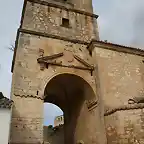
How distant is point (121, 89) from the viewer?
8961 mm

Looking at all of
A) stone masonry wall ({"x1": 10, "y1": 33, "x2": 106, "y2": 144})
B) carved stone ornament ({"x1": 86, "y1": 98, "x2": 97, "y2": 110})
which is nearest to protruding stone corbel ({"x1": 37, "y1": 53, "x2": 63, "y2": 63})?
stone masonry wall ({"x1": 10, "y1": 33, "x2": 106, "y2": 144})

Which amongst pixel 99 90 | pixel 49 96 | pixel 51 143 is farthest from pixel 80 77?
pixel 51 143

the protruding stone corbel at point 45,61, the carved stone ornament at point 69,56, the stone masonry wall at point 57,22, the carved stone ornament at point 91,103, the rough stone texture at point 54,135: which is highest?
the stone masonry wall at point 57,22

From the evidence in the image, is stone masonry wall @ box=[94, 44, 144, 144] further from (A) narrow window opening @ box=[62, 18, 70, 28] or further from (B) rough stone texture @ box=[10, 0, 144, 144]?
(A) narrow window opening @ box=[62, 18, 70, 28]

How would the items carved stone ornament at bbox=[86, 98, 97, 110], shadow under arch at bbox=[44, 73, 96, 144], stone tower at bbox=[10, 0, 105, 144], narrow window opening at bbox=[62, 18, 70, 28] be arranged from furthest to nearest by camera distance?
narrow window opening at bbox=[62, 18, 70, 28] → shadow under arch at bbox=[44, 73, 96, 144] → carved stone ornament at bbox=[86, 98, 97, 110] → stone tower at bbox=[10, 0, 105, 144]

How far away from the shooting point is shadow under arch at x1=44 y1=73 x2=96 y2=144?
927 centimetres

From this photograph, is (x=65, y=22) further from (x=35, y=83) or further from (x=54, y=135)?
(x=54, y=135)

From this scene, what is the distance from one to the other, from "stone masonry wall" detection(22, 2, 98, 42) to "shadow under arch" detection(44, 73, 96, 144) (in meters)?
2.22

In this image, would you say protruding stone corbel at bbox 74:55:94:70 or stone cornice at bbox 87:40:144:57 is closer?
protruding stone corbel at bbox 74:55:94:70

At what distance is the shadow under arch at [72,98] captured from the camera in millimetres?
9273

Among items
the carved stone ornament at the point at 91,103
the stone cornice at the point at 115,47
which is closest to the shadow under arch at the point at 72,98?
the carved stone ornament at the point at 91,103

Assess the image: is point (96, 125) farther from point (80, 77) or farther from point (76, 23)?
point (76, 23)

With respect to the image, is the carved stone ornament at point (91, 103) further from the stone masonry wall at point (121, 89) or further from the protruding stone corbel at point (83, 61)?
the protruding stone corbel at point (83, 61)

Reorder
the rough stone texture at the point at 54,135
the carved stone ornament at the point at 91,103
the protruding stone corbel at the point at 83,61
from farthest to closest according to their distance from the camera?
the rough stone texture at the point at 54,135 → the protruding stone corbel at the point at 83,61 → the carved stone ornament at the point at 91,103
